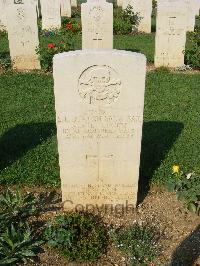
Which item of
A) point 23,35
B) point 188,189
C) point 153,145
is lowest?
point 153,145

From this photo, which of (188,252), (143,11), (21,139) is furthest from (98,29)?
(188,252)

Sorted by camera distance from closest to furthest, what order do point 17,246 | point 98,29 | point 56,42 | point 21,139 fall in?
point 17,246
point 21,139
point 98,29
point 56,42

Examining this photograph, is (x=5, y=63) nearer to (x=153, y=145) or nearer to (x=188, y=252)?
(x=153, y=145)

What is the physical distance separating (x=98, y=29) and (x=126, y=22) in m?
6.06

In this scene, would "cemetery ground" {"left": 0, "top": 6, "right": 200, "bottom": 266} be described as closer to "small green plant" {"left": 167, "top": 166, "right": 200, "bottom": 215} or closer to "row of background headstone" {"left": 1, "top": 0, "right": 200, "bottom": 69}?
"small green plant" {"left": 167, "top": 166, "right": 200, "bottom": 215}

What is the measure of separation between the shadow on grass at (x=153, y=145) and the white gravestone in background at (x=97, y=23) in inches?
187

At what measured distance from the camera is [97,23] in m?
11.6

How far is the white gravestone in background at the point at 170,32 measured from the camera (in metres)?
11.1

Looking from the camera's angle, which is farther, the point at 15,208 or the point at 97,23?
the point at 97,23

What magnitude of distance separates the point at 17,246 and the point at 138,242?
4.52ft

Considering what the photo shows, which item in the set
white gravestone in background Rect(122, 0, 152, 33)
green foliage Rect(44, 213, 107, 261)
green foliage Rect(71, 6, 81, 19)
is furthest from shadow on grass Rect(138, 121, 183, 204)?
green foliage Rect(71, 6, 81, 19)

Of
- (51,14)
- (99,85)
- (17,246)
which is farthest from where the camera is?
(51,14)

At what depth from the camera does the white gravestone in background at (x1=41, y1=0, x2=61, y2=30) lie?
17438mm

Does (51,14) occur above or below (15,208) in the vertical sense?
above
